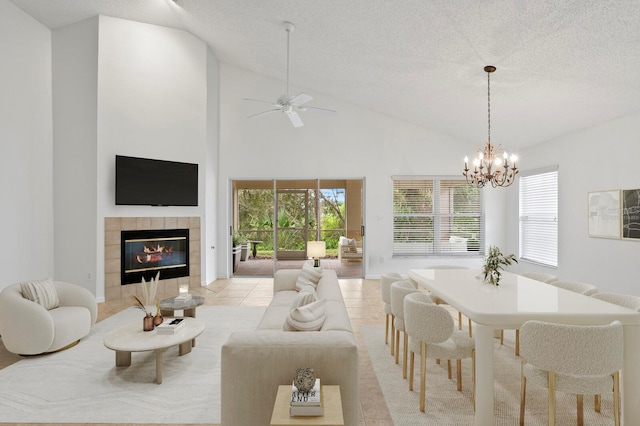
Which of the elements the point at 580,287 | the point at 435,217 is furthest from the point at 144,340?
the point at 435,217

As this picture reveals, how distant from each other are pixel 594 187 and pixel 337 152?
4468 mm

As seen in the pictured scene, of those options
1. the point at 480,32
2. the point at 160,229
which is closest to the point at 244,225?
the point at 160,229

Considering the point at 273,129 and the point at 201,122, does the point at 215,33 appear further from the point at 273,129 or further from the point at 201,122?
the point at 273,129

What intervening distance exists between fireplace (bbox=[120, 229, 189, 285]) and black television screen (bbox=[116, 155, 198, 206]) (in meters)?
0.54

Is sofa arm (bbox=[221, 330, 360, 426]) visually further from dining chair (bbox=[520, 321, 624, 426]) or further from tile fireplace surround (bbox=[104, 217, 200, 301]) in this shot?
tile fireplace surround (bbox=[104, 217, 200, 301])

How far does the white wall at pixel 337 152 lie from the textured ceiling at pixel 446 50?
0.48 m

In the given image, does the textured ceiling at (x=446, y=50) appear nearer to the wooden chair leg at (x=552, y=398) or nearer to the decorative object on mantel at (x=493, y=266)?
the decorative object on mantel at (x=493, y=266)

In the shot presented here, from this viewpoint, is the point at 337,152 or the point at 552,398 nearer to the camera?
the point at 552,398

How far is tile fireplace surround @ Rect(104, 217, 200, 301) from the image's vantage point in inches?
222

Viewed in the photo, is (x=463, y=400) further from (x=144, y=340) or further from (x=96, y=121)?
(x=96, y=121)

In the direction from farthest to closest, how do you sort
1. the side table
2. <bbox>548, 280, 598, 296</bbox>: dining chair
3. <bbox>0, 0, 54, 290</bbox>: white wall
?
<bbox>0, 0, 54, 290</bbox>: white wall
<bbox>548, 280, 598, 296</bbox>: dining chair
the side table

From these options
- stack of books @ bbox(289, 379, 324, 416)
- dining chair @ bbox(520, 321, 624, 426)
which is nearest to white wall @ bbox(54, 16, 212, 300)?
stack of books @ bbox(289, 379, 324, 416)

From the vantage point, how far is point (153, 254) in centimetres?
615

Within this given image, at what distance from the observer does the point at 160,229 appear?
244 inches
